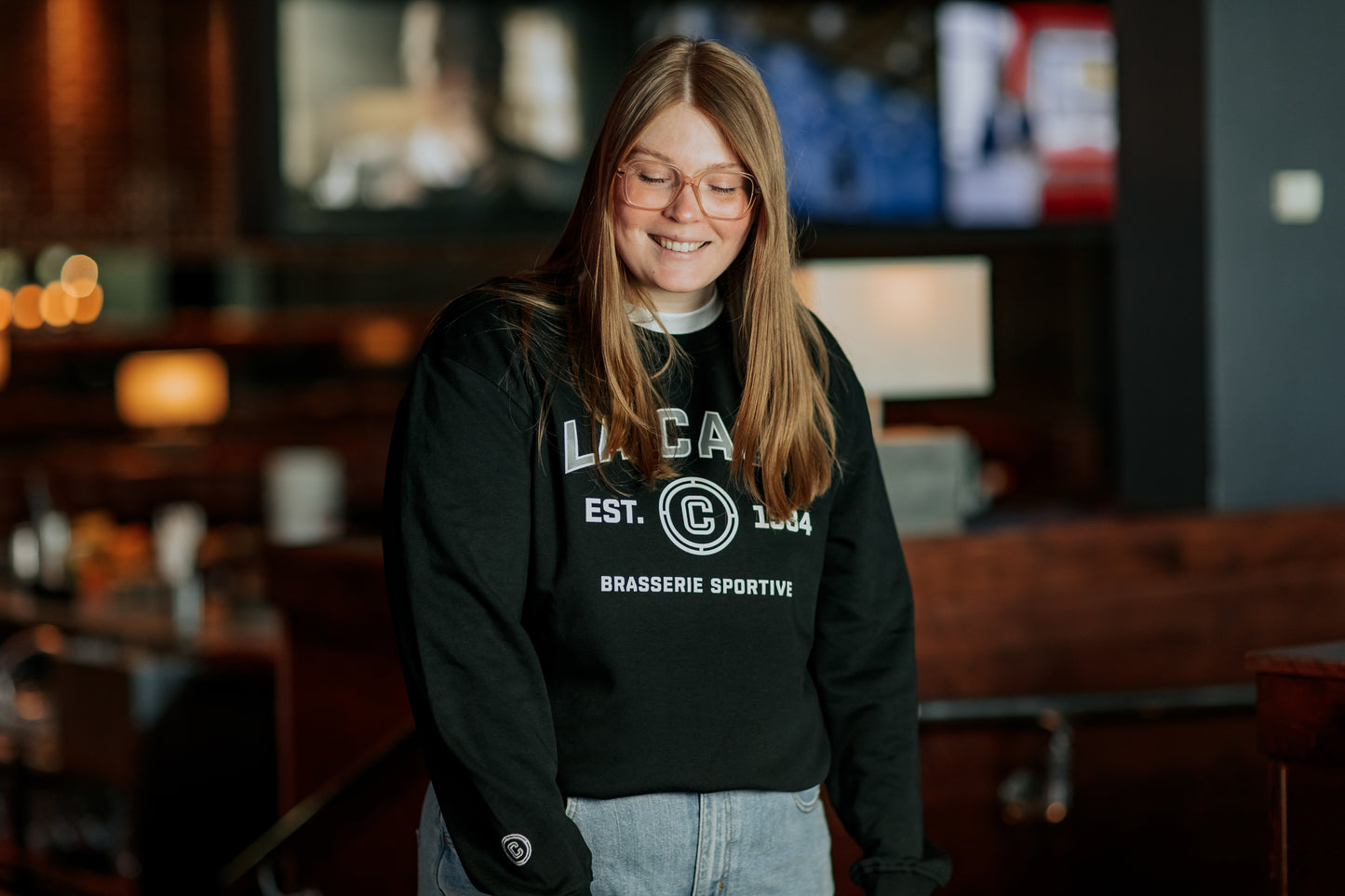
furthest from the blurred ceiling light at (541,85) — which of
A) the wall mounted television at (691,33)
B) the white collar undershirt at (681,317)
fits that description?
the white collar undershirt at (681,317)

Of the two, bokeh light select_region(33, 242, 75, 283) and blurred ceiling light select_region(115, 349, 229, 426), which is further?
blurred ceiling light select_region(115, 349, 229, 426)

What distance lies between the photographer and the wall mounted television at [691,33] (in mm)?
4770

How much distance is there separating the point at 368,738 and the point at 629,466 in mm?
1416

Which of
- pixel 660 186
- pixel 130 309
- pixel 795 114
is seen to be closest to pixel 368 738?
pixel 660 186

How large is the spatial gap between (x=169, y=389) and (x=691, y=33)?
4.67m

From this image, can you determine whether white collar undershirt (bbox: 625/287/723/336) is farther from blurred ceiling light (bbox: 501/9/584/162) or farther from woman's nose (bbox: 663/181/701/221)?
blurred ceiling light (bbox: 501/9/584/162)

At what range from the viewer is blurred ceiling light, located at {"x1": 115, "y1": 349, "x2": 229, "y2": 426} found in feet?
28.3

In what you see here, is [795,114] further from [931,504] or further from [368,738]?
[368,738]

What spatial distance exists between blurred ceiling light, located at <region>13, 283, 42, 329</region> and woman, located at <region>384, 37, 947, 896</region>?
745 cm

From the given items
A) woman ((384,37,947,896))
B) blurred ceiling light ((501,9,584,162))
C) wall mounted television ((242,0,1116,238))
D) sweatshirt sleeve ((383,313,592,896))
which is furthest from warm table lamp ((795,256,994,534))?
blurred ceiling light ((501,9,584,162))

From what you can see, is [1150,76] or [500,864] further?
[1150,76]

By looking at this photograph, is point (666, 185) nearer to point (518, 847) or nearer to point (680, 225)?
point (680, 225)

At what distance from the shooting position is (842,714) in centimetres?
159

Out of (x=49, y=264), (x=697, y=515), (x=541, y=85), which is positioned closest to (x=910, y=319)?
(x=697, y=515)
